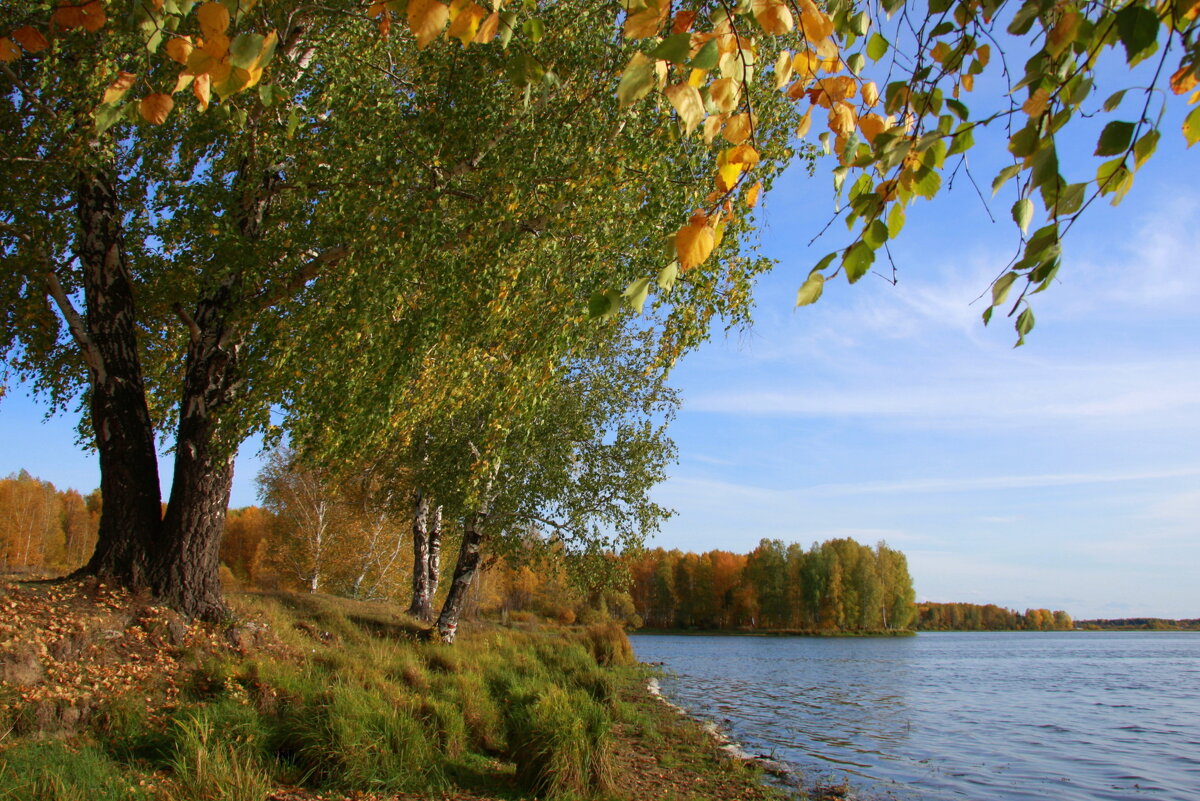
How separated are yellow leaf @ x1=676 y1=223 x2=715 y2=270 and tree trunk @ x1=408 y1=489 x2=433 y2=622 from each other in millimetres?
19172

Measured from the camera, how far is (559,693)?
784 cm

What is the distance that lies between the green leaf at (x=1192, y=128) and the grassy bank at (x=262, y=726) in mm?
5530

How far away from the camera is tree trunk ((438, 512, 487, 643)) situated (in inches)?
617

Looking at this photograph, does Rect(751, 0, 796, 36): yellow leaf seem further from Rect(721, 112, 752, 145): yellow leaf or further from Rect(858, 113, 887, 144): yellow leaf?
Rect(858, 113, 887, 144): yellow leaf

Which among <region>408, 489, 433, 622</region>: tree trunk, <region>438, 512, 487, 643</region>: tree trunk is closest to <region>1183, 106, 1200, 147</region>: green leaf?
<region>438, 512, 487, 643</region>: tree trunk

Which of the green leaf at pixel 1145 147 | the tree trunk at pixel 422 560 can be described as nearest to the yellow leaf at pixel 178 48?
the green leaf at pixel 1145 147

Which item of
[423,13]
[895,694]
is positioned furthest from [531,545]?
[423,13]

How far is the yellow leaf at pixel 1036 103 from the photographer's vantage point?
6.27ft

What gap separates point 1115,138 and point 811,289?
683 mm

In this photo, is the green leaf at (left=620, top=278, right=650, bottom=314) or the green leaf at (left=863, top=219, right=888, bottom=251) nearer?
the green leaf at (left=620, top=278, right=650, bottom=314)

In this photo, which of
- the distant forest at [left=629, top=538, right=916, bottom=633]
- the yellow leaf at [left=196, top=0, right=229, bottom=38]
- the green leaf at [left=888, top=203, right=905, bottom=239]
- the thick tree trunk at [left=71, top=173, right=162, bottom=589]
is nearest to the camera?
the yellow leaf at [left=196, top=0, right=229, bottom=38]

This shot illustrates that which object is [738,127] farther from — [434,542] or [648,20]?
[434,542]

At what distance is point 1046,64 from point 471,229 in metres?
5.89

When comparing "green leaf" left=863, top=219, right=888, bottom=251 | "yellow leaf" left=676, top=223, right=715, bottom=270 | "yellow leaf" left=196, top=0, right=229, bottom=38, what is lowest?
"yellow leaf" left=676, top=223, right=715, bottom=270
